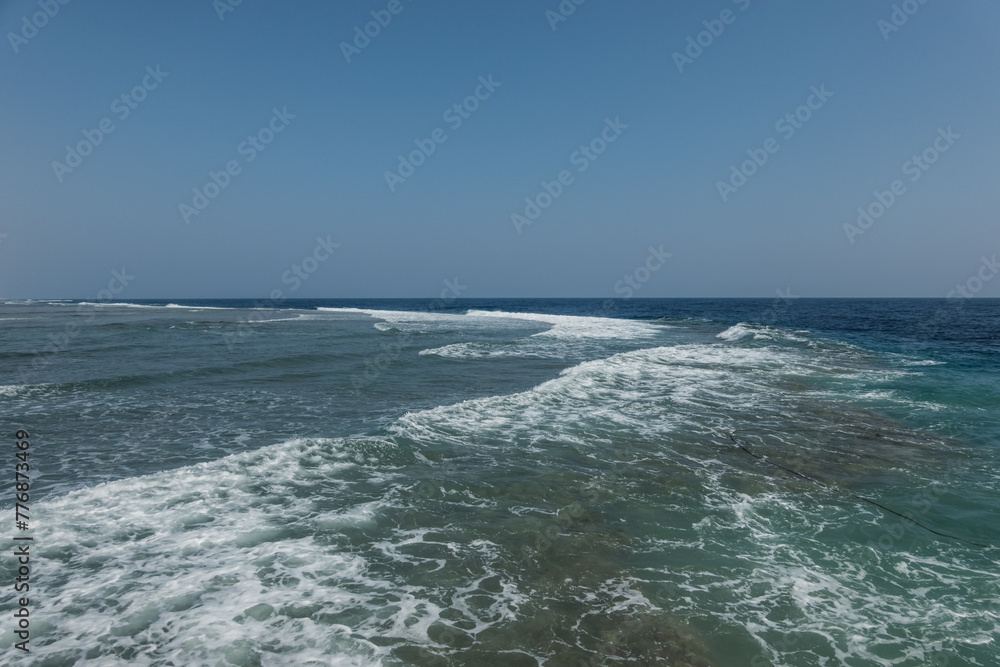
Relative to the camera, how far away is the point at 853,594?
546 centimetres

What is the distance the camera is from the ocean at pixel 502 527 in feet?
15.6

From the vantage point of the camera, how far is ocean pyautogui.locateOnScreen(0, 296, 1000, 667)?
475 centimetres

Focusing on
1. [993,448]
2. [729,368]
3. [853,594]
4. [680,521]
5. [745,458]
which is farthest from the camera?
[729,368]

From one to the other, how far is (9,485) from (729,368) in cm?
2219

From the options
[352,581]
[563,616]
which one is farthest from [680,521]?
[352,581]

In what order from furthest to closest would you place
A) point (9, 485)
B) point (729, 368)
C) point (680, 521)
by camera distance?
1. point (729, 368)
2. point (9, 485)
3. point (680, 521)

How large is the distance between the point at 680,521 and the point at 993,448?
8598 mm

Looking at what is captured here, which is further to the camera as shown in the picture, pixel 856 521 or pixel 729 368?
pixel 729 368

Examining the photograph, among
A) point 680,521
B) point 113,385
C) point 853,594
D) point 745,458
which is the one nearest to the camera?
point 853,594

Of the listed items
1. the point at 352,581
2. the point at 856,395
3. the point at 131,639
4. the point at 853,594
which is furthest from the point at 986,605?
the point at 856,395

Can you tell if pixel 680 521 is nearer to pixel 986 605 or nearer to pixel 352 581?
pixel 986 605

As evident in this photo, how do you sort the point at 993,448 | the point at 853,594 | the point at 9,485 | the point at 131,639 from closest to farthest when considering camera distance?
1. the point at 131,639
2. the point at 853,594
3. the point at 9,485
4. the point at 993,448

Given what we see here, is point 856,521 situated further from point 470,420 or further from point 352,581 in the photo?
point 470,420

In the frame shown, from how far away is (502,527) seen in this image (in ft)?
22.8
